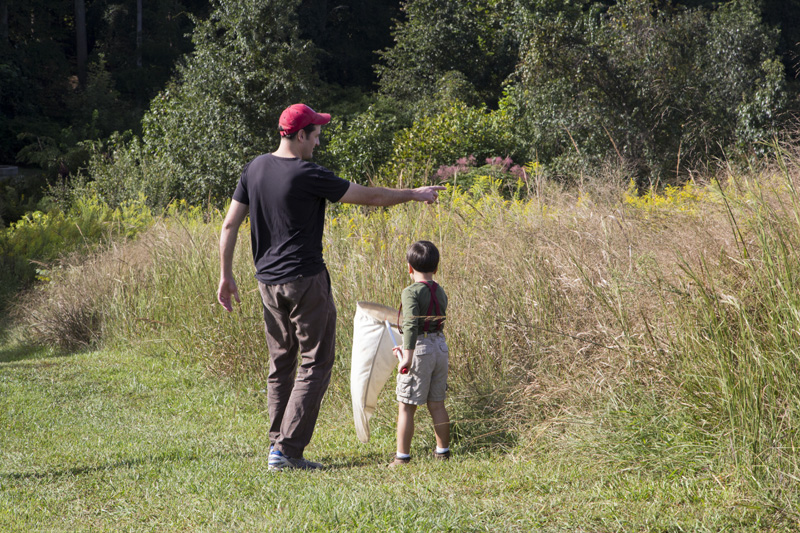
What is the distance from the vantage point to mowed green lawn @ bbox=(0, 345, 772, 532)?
328 cm

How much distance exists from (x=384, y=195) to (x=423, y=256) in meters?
0.42

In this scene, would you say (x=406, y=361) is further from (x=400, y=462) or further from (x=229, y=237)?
(x=229, y=237)

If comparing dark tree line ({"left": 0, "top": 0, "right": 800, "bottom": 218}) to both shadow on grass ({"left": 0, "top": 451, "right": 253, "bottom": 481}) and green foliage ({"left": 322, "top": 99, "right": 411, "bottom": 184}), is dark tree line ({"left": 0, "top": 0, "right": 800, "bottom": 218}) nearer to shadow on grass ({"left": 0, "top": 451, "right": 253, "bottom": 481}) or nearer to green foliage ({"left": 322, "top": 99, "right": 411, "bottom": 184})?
green foliage ({"left": 322, "top": 99, "right": 411, "bottom": 184})

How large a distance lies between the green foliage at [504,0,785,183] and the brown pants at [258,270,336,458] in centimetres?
1270

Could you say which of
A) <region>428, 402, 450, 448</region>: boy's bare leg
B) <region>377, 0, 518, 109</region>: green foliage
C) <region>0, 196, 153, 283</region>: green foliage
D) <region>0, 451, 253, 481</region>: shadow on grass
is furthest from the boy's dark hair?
<region>377, 0, 518, 109</region>: green foliage

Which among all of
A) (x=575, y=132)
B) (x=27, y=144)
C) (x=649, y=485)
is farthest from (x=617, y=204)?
(x=27, y=144)

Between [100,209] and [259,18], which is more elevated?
[259,18]

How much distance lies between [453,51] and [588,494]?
24.7 m

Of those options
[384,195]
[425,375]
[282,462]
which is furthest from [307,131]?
[282,462]

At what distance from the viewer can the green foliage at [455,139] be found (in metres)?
17.8

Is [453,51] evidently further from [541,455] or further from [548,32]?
[541,455]

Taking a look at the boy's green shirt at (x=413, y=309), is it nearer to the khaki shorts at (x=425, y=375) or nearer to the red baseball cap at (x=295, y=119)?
the khaki shorts at (x=425, y=375)

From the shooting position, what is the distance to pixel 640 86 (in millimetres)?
16531

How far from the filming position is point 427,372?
4.21 meters
